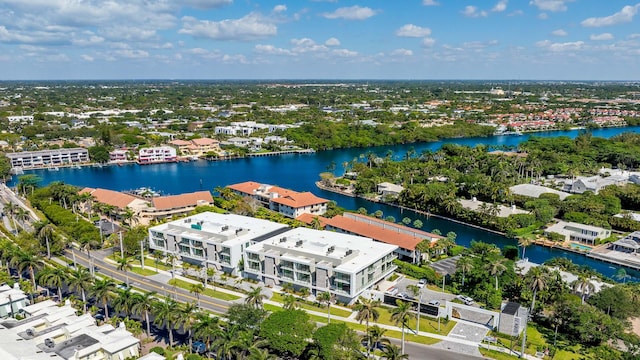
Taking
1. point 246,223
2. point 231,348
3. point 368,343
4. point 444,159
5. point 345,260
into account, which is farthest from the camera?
point 444,159

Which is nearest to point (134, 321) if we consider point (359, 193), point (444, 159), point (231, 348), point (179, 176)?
point (231, 348)

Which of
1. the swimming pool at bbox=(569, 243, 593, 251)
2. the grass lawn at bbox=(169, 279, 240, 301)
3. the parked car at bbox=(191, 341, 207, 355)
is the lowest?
the swimming pool at bbox=(569, 243, 593, 251)

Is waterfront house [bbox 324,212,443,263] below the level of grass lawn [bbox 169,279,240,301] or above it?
above

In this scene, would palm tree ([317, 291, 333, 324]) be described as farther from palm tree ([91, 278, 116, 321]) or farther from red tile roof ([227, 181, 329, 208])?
red tile roof ([227, 181, 329, 208])

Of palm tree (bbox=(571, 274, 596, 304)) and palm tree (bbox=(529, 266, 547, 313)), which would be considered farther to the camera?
palm tree (bbox=(571, 274, 596, 304))

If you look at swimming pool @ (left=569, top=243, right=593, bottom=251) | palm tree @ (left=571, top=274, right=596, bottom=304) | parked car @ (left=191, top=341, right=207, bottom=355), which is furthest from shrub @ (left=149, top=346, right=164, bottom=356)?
swimming pool @ (left=569, top=243, right=593, bottom=251)

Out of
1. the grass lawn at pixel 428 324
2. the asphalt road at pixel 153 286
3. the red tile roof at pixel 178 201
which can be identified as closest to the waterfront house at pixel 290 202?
the red tile roof at pixel 178 201

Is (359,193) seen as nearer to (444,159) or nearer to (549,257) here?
(444,159)
